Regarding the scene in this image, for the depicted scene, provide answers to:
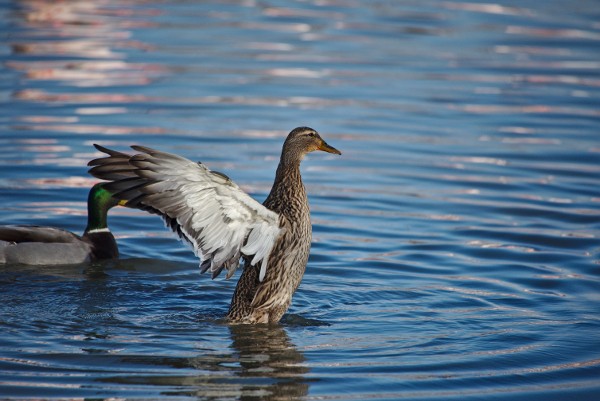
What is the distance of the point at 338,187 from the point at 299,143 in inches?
160

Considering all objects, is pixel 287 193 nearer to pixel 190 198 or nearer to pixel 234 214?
pixel 234 214

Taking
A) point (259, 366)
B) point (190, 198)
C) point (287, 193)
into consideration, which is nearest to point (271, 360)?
point (259, 366)

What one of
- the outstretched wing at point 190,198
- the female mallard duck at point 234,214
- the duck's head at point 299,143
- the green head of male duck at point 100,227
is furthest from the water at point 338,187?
the duck's head at point 299,143

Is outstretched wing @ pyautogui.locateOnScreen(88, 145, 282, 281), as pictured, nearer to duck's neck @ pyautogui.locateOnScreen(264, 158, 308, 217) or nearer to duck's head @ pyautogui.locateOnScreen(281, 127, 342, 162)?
duck's neck @ pyautogui.locateOnScreen(264, 158, 308, 217)

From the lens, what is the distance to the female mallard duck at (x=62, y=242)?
964 centimetres

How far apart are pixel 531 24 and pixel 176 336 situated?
48.8ft

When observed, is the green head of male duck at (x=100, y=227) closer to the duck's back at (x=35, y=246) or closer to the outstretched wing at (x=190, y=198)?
the duck's back at (x=35, y=246)

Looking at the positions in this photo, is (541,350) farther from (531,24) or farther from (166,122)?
(531,24)

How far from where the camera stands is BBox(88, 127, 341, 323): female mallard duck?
23.0 ft

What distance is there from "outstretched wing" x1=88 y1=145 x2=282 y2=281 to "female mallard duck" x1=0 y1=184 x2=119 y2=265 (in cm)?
277

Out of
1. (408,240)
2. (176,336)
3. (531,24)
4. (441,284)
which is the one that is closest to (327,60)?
(531,24)

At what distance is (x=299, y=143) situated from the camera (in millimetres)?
8070

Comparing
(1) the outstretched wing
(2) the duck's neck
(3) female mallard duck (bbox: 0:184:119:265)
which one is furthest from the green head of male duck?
(1) the outstretched wing

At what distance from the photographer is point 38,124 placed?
45.2 ft
